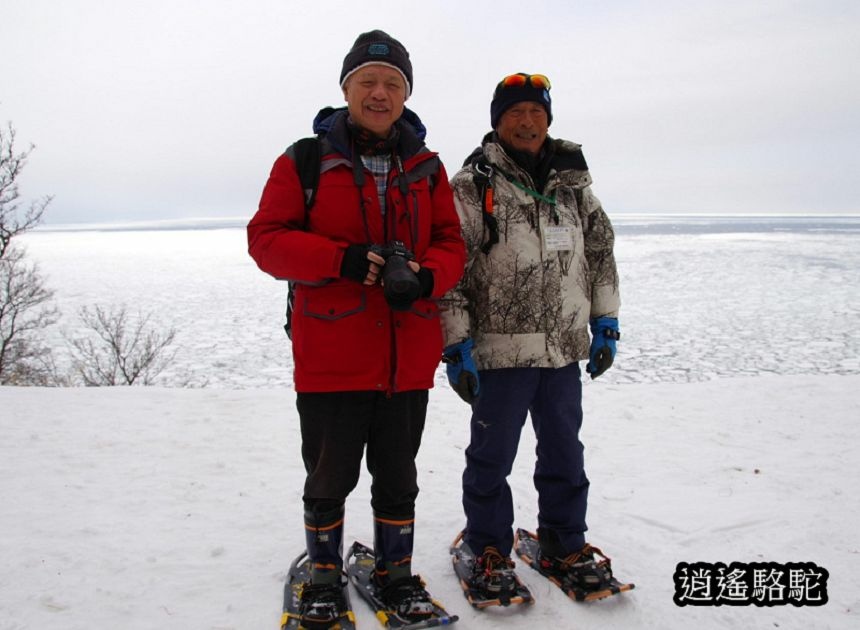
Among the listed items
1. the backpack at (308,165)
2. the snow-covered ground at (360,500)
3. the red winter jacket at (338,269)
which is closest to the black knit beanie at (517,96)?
the red winter jacket at (338,269)

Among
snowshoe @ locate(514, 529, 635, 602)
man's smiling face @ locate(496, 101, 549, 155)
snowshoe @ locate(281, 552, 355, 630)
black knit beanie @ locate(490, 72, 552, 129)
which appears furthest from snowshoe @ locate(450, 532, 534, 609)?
black knit beanie @ locate(490, 72, 552, 129)

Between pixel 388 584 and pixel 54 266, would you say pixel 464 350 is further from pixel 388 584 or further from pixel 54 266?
pixel 54 266

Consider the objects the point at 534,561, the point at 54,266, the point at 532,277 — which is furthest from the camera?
the point at 54,266

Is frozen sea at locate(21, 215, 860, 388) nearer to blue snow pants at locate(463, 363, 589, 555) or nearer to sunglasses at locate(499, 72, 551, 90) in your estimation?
blue snow pants at locate(463, 363, 589, 555)

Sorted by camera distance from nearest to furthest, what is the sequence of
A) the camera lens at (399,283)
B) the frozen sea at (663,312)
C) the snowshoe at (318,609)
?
the camera lens at (399,283), the snowshoe at (318,609), the frozen sea at (663,312)

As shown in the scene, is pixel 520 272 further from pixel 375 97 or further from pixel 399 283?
pixel 375 97

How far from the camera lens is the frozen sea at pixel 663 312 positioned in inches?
331

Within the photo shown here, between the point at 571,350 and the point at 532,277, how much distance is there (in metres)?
0.33

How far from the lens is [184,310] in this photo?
13.9 meters

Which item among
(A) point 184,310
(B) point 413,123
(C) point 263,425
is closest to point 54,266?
(A) point 184,310

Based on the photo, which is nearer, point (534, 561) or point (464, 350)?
point (464, 350)

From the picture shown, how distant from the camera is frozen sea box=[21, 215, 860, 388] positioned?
841 cm

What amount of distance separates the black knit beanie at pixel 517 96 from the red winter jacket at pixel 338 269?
1.71ft

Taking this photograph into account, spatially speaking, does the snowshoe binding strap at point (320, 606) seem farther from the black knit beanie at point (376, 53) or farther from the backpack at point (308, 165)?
the black knit beanie at point (376, 53)
